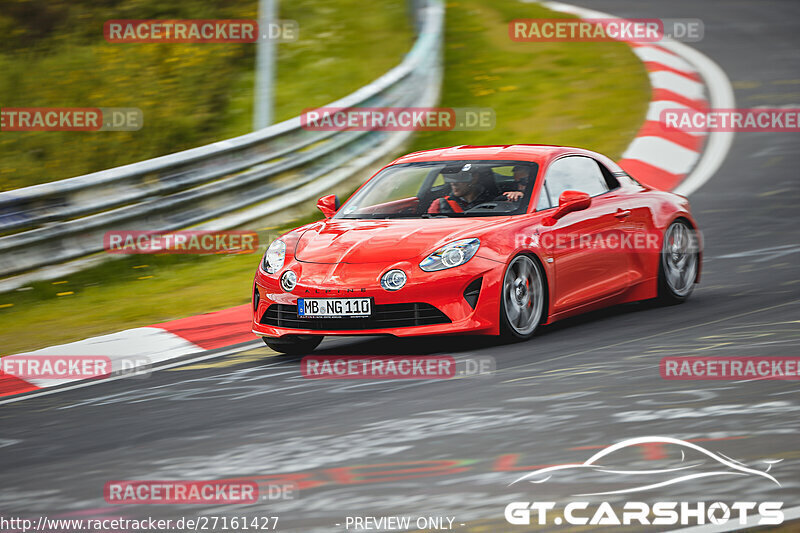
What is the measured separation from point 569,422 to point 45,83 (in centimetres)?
1210

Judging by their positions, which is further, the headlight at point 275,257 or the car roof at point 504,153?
the car roof at point 504,153

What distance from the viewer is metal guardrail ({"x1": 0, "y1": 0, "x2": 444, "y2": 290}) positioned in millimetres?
10742

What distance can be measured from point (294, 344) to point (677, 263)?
10.1 feet

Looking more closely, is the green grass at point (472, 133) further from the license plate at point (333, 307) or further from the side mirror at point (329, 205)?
the license plate at point (333, 307)

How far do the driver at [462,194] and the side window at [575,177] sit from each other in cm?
47

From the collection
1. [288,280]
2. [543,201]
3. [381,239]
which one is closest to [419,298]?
[381,239]

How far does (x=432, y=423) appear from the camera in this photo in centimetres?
600

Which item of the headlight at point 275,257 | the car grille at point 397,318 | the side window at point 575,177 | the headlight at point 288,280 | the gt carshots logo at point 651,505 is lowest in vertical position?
the gt carshots logo at point 651,505

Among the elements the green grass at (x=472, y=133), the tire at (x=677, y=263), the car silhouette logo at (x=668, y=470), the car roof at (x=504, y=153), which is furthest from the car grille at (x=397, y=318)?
the green grass at (x=472, y=133)

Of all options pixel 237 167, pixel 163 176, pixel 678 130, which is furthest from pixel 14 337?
pixel 678 130

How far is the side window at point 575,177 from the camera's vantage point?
8719 mm

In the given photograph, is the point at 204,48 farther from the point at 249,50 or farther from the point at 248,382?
the point at 248,382

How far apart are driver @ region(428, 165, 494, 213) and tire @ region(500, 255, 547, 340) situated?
2.36ft

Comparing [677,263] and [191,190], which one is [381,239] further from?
[191,190]
